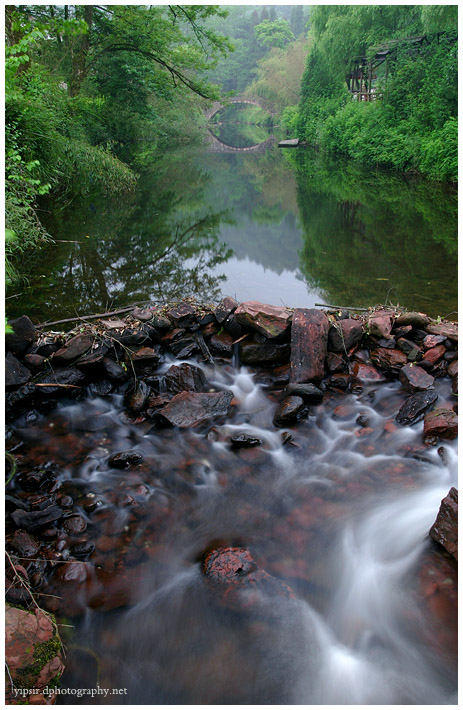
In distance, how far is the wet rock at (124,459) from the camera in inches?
161

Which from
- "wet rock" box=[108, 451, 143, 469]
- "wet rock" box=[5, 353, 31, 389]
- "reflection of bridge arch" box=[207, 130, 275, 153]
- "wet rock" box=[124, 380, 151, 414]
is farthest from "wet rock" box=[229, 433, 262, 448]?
"reflection of bridge arch" box=[207, 130, 275, 153]

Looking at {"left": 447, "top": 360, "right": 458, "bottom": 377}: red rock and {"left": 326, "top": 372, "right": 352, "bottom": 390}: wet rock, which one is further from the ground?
{"left": 447, "top": 360, "right": 458, "bottom": 377}: red rock

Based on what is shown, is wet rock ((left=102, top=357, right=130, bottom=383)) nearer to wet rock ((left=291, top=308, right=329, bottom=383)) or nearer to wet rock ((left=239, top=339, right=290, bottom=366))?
wet rock ((left=239, top=339, right=290, bottom=366))

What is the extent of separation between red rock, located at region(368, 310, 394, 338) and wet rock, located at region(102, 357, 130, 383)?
3.07 meters

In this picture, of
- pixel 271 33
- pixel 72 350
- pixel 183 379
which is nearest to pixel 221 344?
pixel 183 379

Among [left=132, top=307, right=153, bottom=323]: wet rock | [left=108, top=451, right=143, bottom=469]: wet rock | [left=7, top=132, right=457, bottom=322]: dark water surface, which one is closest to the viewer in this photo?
[left=108, top=451, right=143, bottom=469]: wet rock

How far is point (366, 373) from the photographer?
5344mm

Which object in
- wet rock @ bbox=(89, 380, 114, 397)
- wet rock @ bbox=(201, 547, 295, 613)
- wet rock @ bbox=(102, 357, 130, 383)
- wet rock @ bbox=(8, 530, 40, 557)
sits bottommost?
wet rock @ bbox=(201, 547, 295, 613)

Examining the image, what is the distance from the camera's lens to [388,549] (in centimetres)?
339

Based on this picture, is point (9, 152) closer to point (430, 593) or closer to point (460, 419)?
point (460, 419)

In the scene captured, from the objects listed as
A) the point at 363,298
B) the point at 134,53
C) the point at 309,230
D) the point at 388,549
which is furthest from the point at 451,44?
the point at 388,549

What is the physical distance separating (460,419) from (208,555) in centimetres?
262

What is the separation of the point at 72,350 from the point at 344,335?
3.20 meters

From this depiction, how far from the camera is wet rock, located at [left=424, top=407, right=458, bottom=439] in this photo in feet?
14.2
